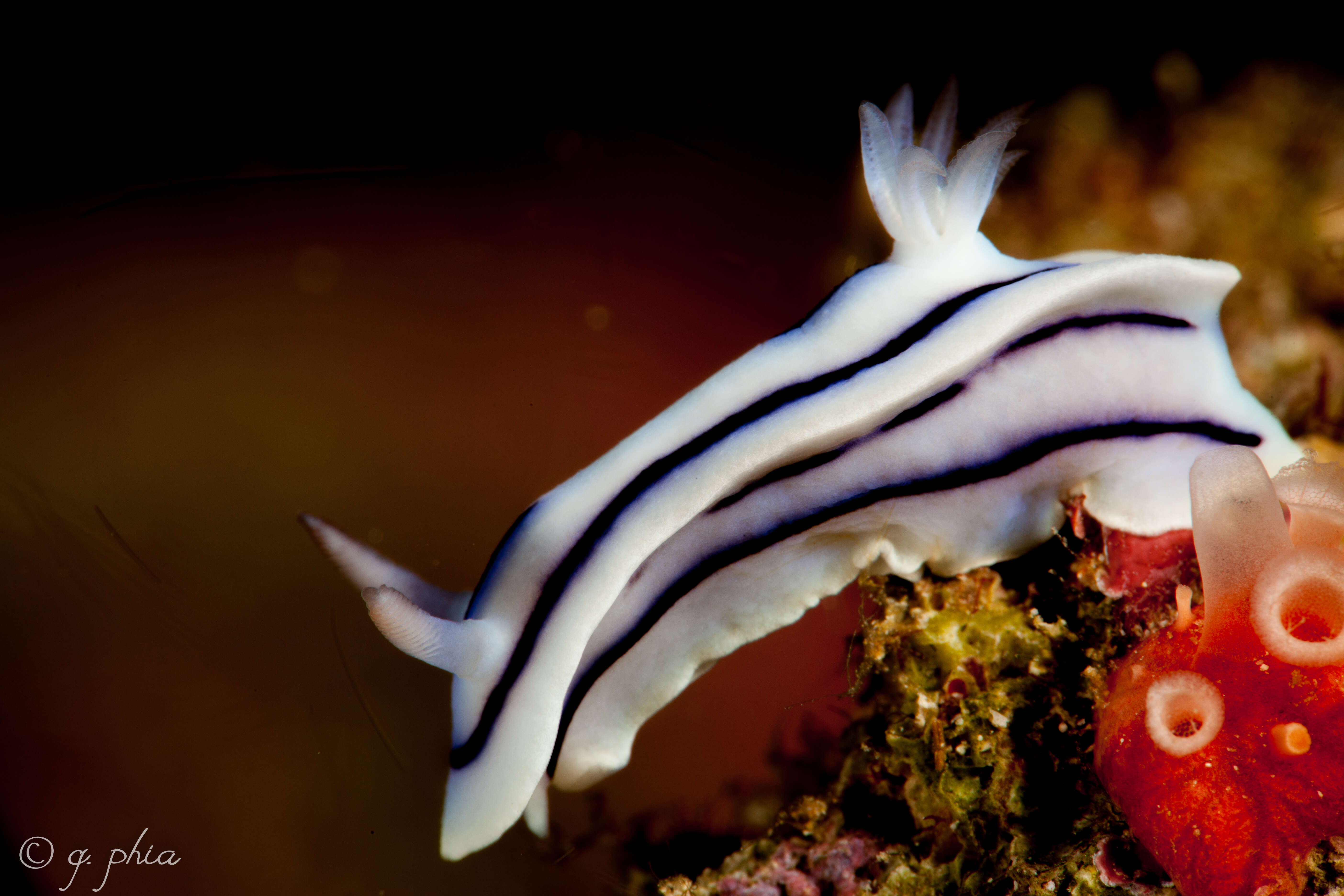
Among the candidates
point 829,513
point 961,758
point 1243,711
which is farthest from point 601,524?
point 1243,711

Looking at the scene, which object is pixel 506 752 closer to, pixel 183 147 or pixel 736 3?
pixel 183 147

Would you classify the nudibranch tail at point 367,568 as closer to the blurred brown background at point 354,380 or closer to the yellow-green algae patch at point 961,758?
the blurred brown background at point 354,380

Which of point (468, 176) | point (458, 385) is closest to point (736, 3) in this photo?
point (468, 176)

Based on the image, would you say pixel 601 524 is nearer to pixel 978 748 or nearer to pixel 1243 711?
pixel 978 748

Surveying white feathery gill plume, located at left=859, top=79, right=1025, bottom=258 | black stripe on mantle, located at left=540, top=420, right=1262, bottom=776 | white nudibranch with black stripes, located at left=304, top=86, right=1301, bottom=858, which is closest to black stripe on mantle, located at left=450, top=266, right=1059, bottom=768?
white nudibranch with black stripes, located at left=304, top=86, right=1301, bottom=858

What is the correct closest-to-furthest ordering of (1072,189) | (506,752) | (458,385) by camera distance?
(458,385), (506,752), (1072,189)

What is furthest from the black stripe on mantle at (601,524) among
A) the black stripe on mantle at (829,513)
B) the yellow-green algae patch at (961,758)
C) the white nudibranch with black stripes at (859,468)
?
the yellow-green algae patch at (961,758)

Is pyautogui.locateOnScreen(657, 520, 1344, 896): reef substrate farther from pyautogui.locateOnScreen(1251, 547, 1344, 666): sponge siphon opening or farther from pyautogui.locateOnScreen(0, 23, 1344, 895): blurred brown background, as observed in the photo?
pyautogui.locateOnScreen(1251, 547, 1344, 666): sponge siphon opening
